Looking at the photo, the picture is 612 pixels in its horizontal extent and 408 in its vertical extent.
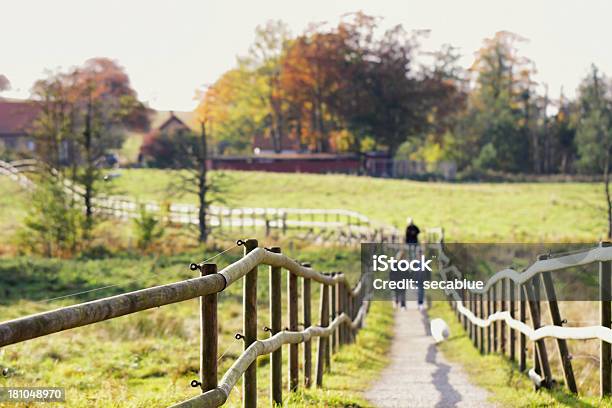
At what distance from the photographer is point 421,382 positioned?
10.2 meters

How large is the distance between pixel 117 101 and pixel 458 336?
76.2m

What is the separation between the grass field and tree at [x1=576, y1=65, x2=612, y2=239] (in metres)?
4.51

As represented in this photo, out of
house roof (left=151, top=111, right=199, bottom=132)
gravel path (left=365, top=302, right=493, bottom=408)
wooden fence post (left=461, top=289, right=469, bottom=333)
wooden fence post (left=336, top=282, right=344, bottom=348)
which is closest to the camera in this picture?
gravel path (left=365, top=302, right=493, bottom=408)

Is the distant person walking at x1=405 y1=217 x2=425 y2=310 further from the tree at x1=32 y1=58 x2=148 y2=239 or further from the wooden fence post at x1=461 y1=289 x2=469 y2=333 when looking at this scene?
the tree at x1=32 y1=58 x2=148 y2=239

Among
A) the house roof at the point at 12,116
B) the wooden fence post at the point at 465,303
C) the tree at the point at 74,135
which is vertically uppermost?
the house roof at the point at 12,116

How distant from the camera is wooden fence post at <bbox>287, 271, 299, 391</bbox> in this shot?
25.4 ft

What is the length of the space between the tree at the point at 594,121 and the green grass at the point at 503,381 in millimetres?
48408

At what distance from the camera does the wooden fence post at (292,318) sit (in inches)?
305

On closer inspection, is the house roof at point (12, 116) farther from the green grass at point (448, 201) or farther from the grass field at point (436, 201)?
the green grass at point (448, 201)

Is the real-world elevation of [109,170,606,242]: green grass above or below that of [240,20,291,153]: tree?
below

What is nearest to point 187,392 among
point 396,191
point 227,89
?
point 396,191

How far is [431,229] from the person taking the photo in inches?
1473

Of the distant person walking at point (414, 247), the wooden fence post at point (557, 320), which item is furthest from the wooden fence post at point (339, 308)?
the distant person walking at point (414, 247)

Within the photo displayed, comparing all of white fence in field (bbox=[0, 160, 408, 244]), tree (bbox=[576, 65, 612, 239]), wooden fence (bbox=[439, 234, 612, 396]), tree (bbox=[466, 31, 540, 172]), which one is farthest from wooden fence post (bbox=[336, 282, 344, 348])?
tree (bbox=[466, 31, 540, 172])
